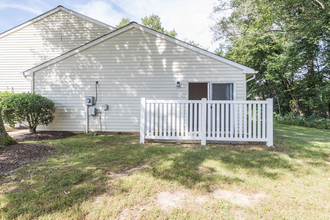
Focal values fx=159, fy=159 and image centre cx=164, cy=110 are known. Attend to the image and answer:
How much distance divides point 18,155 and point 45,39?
808cm

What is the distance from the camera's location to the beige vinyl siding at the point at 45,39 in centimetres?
870

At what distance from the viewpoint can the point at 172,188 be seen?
2346mm

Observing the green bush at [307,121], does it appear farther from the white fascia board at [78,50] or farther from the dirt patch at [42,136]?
the dirt patch at [42,136]

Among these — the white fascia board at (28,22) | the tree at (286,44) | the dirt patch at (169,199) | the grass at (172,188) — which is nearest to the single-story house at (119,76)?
the grass at (172,188)

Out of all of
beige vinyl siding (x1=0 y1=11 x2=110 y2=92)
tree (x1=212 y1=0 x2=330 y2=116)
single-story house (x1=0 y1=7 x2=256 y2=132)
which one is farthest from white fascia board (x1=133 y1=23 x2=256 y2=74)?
tree (x1=212 y1=0 x2=330 y2=116)

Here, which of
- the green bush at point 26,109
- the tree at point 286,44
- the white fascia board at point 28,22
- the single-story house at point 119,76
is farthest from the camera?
the tree at point 286,44

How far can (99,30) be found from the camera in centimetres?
895

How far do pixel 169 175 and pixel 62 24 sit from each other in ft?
33.8

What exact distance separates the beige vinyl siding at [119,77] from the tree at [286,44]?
647cm

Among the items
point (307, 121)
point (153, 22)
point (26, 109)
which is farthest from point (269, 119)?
point (153, 22)

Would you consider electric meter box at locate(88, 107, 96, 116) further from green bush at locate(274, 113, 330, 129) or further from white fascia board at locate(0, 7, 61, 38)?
green bush at locate(274, 113, 330, 129)

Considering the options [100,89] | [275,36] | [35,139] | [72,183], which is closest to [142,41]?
[100,89]

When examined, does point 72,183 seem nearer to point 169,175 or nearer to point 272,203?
point 169,175

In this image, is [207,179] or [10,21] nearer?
[207,179]
